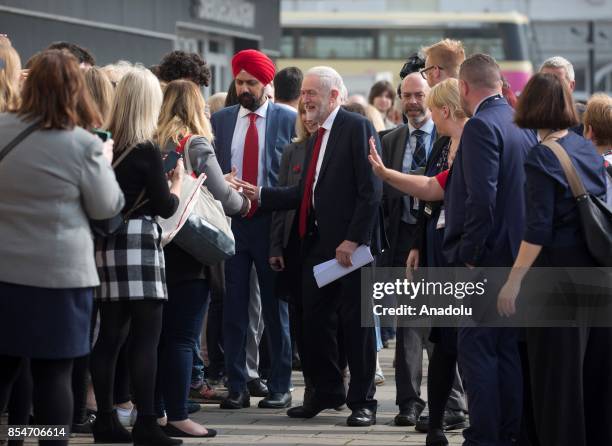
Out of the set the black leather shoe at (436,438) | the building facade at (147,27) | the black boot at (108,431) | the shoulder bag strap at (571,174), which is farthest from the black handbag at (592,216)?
the building facade at (147,27)

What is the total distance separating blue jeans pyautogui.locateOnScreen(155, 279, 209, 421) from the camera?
23.1 feet

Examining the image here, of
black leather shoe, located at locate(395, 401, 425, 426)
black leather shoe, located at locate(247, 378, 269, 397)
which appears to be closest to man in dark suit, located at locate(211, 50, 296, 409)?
black leather shoe, located at locate(247, 378, 269, 397)

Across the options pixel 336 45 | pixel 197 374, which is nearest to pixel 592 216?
pixel 197 374

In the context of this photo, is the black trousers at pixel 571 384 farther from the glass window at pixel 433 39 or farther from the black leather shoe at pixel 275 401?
the glass window at pixel 433 39

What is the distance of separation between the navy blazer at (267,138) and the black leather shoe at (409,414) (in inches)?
73.0

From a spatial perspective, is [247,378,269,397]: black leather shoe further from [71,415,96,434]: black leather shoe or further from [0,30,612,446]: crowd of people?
[71,415,96,434]: black leather shoe

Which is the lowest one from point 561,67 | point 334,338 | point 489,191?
point 334,338

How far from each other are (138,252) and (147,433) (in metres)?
0.94

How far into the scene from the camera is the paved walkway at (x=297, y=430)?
7172 mm

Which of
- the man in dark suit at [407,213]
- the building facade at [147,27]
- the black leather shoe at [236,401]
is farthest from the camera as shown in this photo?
the building facade at [147,27]

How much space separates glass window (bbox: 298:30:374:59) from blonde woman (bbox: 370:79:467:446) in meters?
31.2

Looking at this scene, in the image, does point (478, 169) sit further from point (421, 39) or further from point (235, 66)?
point (421, 39)

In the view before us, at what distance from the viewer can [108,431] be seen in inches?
271

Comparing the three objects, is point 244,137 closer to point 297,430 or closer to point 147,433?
point 297,430
